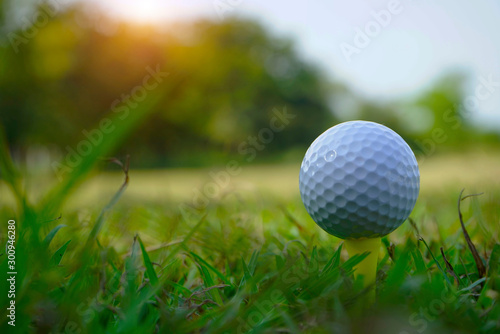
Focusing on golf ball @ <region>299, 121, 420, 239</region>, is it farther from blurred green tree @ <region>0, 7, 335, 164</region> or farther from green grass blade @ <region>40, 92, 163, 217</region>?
blurred green tree @ <region>0, 7, 335, 164</region>

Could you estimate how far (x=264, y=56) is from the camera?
26188 mm

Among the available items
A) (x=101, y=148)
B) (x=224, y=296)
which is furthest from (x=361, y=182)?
(x=101, y=148)

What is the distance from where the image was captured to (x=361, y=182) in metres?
1.14

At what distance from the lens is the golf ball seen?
1.12m

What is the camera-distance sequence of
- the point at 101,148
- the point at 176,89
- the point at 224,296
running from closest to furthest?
the point at 101,148, the point at 224,296, the point at 176,89

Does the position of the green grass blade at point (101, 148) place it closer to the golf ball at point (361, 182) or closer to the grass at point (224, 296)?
the grass at point (224, 296)

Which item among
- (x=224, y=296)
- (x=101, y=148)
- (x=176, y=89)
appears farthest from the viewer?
(x=176, y=89)

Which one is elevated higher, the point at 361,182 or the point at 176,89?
the point at 176,89

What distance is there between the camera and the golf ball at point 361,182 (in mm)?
1120

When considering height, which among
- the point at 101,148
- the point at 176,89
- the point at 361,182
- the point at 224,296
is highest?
the point at 176,89

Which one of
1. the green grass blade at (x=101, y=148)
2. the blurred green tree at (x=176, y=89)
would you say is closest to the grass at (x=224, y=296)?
the green grass blade at (x=101, y=148)

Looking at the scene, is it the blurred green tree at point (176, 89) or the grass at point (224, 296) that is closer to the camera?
the grass at point (224, 296)

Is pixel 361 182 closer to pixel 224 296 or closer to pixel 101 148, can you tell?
pixel 224 296

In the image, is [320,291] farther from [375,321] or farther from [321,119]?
[321,119]
